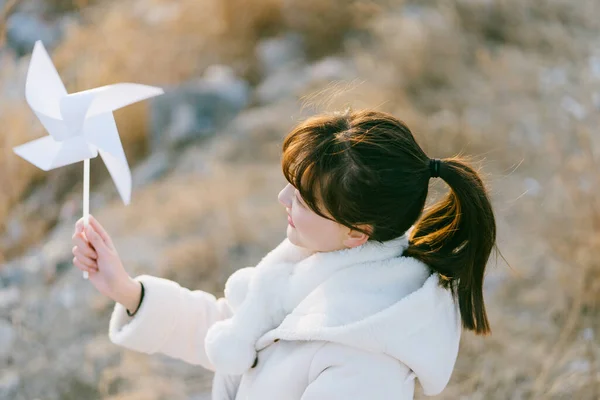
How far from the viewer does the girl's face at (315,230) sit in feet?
2.99

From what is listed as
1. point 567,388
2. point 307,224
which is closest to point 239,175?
point 567,388

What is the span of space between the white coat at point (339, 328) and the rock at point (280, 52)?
1.79 metres

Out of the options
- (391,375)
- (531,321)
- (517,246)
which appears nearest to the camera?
(391,375)

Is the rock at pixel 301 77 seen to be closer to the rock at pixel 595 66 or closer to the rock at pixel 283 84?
the rock at pixel 283 84

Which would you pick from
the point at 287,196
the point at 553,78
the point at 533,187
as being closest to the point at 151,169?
the point at 533,187

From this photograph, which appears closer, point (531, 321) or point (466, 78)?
point (531, 321)

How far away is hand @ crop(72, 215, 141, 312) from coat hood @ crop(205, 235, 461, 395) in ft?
0.52

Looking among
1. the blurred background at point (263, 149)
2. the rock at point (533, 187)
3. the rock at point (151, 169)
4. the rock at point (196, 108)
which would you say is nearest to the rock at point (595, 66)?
the blurred background at point (263, 149)

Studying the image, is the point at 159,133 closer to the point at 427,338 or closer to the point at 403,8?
the point at 403,8

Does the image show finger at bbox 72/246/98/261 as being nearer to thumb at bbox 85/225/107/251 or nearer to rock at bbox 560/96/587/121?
thumb at bbox 85/225/107/251

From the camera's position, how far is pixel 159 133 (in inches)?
100

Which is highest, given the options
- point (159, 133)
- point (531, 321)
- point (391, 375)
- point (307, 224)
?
point (307, 224)

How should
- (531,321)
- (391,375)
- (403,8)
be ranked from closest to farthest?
(391,375) → (531,321) → (403,8)

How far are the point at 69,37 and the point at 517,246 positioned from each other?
60.9 inches
